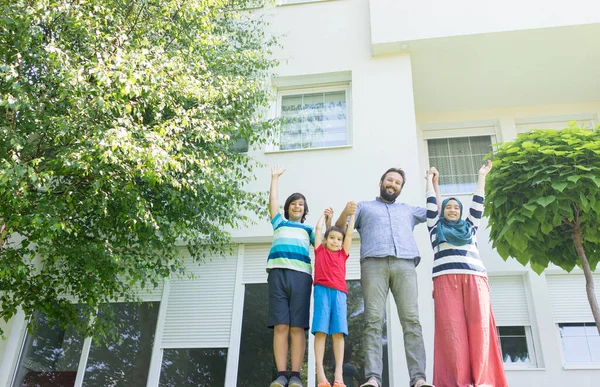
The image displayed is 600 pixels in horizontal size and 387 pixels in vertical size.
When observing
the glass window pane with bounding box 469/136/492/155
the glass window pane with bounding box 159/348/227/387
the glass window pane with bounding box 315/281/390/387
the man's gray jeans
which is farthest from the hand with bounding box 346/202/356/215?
the glass window pane with bounding box 469/136/492/155

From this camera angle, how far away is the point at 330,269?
4023 mm


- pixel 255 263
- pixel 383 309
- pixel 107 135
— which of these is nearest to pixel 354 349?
pixel 255 263

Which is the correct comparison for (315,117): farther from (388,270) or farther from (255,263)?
(388,270)

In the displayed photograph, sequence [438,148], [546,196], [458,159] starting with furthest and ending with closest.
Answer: [438,148] < [458,159] < [546,196]

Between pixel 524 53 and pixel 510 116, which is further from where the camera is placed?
pixel 510 116

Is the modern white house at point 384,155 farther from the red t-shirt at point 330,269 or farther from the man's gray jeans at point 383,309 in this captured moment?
the red t-shirt at point 330,269

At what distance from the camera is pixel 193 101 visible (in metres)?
5.01

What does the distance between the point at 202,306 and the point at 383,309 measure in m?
3.05

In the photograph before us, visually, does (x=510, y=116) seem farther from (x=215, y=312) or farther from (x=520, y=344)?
(x=215, y=312)

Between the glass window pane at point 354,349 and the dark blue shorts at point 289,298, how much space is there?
4.59 ft

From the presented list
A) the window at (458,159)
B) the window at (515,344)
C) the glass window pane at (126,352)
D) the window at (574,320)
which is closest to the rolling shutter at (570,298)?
the window at (574,320)

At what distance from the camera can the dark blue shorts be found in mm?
3951

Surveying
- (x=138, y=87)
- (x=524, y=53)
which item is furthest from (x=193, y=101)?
(x=524, y=53)

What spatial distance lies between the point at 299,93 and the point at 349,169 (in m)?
1.76
